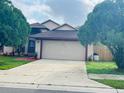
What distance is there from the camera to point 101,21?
19.8 metres

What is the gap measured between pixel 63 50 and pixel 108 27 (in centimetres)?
1348

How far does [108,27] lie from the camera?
63.5 ft

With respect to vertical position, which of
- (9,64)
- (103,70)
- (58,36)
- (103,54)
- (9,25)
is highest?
(9,25)

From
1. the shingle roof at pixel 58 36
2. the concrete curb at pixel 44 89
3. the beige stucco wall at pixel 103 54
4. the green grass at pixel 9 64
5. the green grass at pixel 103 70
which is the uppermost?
the shingle roof at pixel 58 36

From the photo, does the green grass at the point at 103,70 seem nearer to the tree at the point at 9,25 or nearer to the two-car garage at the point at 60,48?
the tree at the point at 9,25

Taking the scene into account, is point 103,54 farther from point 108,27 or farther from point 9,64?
point 108,27

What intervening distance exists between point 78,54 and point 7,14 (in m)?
12.2

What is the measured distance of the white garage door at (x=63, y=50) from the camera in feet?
105

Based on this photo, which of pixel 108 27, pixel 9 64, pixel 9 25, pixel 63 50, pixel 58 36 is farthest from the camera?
pixel 58 36

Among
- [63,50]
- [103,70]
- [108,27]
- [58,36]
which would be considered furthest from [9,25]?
[63,50]

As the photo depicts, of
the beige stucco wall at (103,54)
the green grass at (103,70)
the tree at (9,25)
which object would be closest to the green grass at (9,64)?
the tree at (9,25)

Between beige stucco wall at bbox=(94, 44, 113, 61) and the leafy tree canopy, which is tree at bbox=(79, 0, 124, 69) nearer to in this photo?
the leafy tree canopy

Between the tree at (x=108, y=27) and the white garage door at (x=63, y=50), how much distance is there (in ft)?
36.1

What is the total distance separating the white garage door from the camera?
3206 cm
